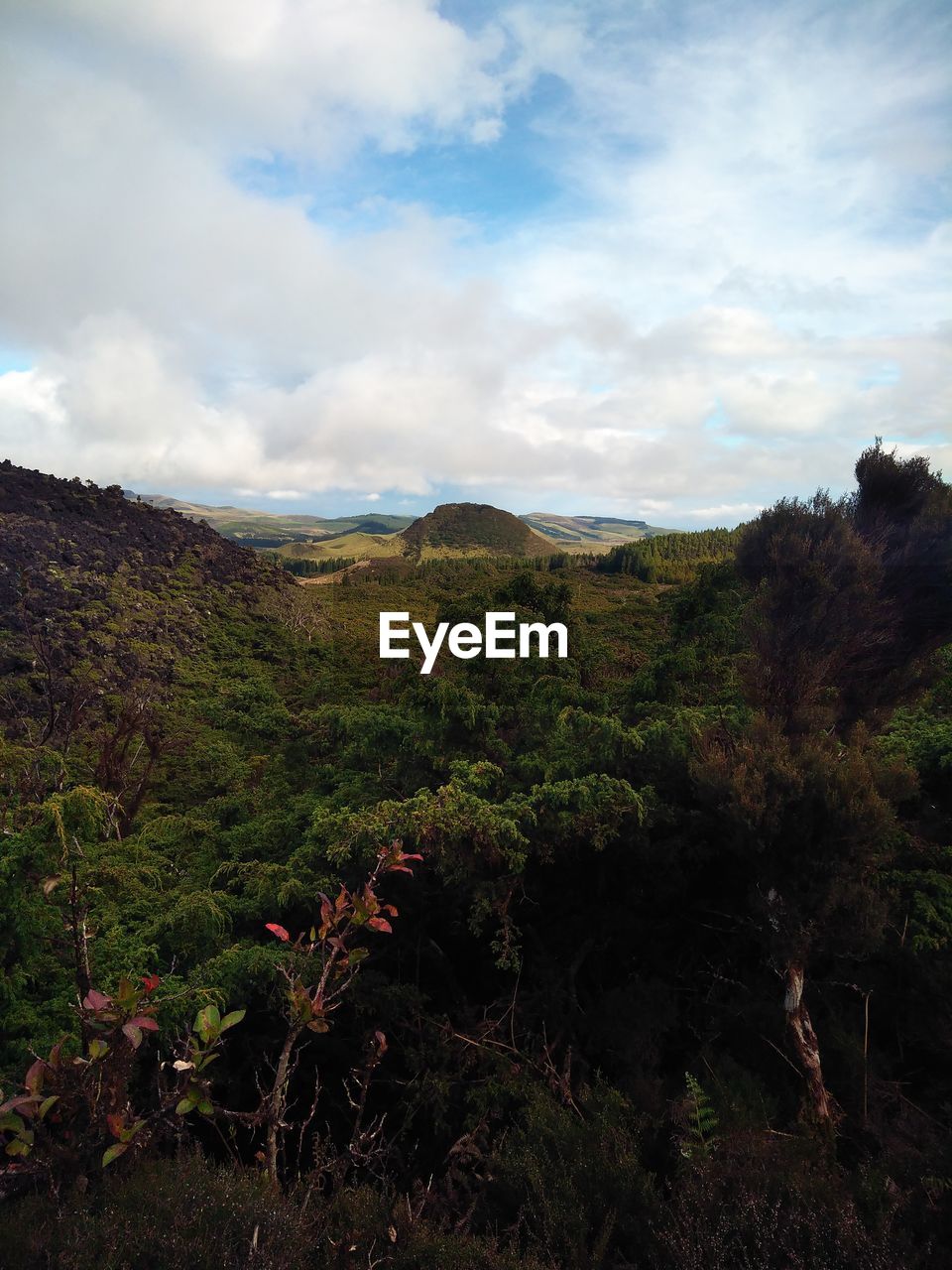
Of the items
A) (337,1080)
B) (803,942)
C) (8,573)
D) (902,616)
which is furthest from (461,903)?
(8,573)

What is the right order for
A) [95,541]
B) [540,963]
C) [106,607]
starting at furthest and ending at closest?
[95,541] → [106,607] → [540,963]

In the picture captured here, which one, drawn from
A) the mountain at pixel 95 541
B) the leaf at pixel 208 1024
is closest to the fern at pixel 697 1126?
the leaf at pixel 208 1024

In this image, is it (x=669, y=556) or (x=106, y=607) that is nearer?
(x=106, y=607)
